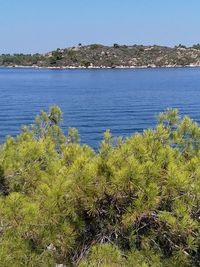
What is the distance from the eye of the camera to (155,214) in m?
4.98

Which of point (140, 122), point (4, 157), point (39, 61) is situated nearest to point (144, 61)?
point (39, 61)

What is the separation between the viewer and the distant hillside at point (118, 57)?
16875 cm

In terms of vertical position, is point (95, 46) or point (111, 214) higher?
point (111, 214)

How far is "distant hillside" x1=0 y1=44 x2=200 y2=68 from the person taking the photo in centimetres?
16875

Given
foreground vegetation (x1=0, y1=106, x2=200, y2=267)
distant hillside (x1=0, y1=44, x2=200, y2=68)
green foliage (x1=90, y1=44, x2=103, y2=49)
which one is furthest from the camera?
green foliage (x1=90, y1=44, x2=103, y2=49)

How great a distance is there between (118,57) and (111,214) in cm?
16934

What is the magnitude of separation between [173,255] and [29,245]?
4.62ft

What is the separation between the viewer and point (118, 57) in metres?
172

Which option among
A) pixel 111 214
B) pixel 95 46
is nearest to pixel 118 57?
pixel 95 46

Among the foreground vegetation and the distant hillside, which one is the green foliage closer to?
the distant hillside

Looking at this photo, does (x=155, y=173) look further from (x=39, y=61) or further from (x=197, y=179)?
(x=39, y=61)

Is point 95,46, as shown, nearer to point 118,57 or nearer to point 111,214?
point 118,57

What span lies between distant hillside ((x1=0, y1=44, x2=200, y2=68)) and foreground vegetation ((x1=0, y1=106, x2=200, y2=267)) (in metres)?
161

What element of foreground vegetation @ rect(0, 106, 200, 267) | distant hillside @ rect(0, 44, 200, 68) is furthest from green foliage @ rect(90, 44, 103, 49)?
foreground vegetation @ rect(0, 106, 200, 267)
